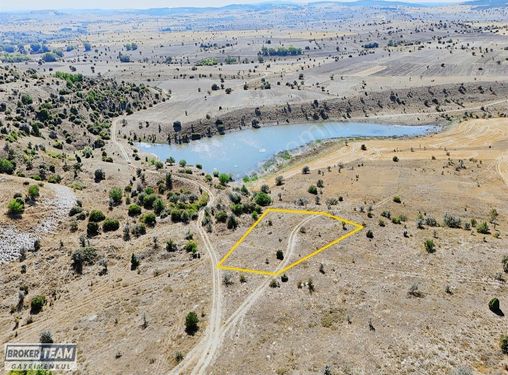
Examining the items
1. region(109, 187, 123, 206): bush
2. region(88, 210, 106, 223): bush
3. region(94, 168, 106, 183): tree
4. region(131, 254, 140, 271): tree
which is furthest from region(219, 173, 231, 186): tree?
region(131, 254, 140, 271): tree

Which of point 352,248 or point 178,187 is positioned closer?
point 352,248

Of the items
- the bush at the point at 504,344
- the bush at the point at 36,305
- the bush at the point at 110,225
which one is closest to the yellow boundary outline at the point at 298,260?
the bush at the point at 110,225

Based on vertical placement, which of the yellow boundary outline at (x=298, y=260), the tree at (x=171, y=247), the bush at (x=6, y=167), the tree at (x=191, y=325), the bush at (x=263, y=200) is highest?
the bush at (x=6, y=167)

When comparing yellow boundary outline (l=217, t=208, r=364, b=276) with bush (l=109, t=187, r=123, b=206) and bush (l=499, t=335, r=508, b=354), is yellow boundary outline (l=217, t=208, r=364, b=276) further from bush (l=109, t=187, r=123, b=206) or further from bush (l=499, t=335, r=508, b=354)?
bush (l=109, t=187, r=123, b=206)

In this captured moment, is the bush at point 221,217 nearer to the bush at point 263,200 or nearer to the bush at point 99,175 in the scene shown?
the bush at point 263,200

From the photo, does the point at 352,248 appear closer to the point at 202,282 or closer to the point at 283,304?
the point at 283,304

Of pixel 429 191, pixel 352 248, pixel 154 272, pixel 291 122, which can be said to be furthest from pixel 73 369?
pixel 291 122

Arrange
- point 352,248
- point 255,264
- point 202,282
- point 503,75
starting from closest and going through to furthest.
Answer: point 202,282
point 255,264
point 352,248
point 503,75
